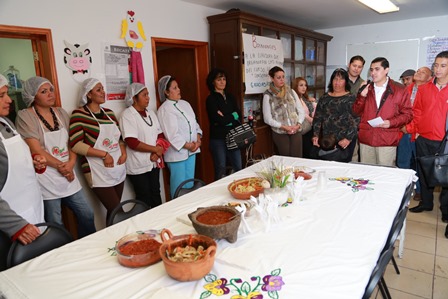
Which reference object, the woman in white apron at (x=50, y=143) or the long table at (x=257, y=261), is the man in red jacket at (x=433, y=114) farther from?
the woman in white apron at (x=50, y=143)

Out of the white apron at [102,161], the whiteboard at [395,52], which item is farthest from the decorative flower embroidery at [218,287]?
the whiteboard at [395,52]

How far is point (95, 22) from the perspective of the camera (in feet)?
8.66

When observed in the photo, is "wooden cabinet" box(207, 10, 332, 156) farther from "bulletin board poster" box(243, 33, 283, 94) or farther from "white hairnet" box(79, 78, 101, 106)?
"white hairnet" box(79, 78, 101, 106)

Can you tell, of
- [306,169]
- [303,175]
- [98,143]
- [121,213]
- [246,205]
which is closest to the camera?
[246,205]

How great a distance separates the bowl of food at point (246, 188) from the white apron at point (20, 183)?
118cm

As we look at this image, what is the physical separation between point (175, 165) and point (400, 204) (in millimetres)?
2032

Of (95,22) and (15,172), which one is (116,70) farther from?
(15,172)

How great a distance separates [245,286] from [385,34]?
5.77m

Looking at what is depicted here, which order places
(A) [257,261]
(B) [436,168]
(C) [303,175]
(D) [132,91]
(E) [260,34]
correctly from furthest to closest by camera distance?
(E) [260,34] → (D) [132,91] → (B) [436,168] → (C) [303,175] → (A) [257,261]

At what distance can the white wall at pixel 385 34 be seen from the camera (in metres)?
5.02

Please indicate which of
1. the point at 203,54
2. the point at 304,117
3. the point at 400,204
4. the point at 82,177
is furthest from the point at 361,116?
the point at 82,177

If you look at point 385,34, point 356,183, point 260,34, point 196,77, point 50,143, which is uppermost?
point 385,34

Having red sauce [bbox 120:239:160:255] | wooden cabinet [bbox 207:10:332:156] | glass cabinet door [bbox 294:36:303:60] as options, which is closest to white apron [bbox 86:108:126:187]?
red sauce [bbox 120:239:160:255]

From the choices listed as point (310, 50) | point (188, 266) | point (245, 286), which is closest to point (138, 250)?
point (188, 266)
